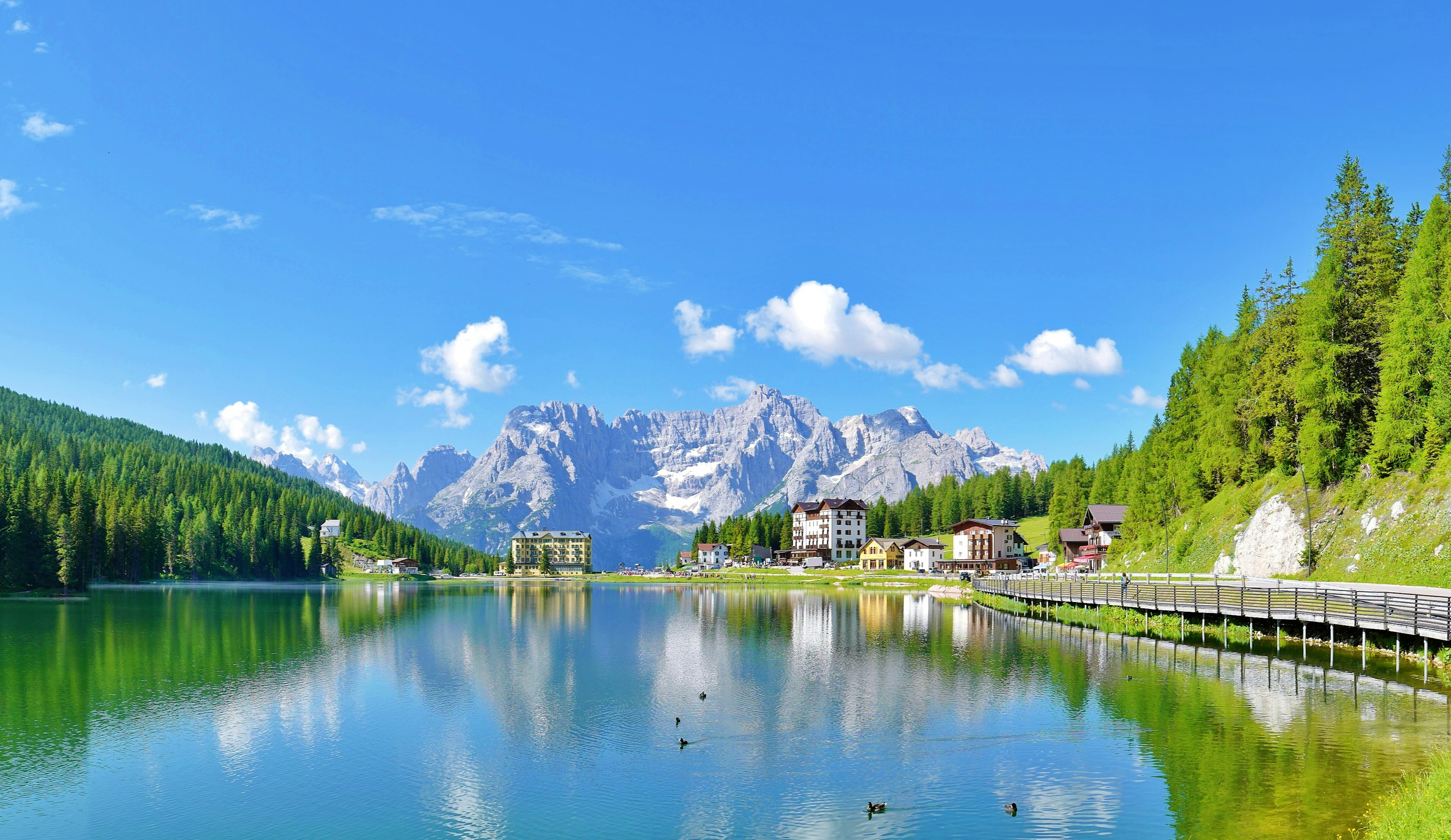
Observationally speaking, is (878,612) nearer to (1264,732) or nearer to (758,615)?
(758,615)

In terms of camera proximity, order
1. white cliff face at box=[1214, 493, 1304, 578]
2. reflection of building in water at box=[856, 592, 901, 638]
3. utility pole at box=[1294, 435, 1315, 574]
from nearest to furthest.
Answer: utility pole at box=[1294, 435, 1315, 574] → white cliff face at box=[1214, 493, 1304, 578] → reflection of building in water at box=[856, 592, 901, 638]

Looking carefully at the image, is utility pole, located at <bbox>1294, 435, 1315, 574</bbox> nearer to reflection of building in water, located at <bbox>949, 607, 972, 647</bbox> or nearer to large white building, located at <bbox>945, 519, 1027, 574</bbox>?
reflection of building in water, located at <bbox>949, 607, 972, 647</bbox>

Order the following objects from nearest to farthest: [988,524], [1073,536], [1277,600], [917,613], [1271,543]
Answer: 1. [1277,600]
2. [1271,543]
3. [917,613]
4. [1073,536]
5. [988,524]

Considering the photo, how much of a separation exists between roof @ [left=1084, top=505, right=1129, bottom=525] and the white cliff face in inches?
2194

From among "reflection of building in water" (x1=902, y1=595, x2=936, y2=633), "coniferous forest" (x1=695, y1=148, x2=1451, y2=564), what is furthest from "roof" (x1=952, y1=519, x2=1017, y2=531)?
"coniferous forest" (x1=695, y1=148, x2=1451, y2=564)

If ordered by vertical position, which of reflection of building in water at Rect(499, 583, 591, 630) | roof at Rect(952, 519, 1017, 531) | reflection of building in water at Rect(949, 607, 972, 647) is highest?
roof at Rect(952, 519, 1017, 531)

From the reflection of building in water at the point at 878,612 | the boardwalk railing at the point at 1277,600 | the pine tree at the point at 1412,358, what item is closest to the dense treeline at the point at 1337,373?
the pine tree at the point at 1412,358

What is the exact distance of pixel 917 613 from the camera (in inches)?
4104

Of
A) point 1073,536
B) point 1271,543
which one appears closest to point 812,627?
point 1271,543

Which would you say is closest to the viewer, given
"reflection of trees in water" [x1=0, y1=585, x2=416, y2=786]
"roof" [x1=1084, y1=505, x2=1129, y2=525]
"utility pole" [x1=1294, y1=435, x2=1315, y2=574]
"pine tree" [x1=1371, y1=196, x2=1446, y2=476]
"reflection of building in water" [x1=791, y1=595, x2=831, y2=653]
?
"reflection of trees in water" [x1=0, y1=585, x2=416, y2=786]

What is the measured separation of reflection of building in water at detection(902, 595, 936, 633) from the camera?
271 feet

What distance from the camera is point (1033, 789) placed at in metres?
27.5

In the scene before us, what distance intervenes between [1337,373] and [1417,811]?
2628 inches

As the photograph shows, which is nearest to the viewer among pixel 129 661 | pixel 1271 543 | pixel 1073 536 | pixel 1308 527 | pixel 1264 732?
pixel 1264 732
